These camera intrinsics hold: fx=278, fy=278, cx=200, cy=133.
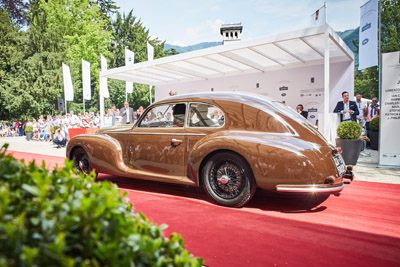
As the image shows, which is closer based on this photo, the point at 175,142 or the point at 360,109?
the point at 175,142

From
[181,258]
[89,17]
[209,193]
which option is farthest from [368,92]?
[181,258]

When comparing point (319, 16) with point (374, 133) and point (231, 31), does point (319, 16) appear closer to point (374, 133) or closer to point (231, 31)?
point (374, 133)

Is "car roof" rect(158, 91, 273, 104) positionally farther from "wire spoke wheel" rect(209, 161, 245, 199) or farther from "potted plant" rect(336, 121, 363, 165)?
"potted plant" rect(336, 121, 363, 165)

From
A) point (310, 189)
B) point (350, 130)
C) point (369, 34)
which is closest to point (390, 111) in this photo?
point (350, 130)

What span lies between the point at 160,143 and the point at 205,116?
0.84 metres

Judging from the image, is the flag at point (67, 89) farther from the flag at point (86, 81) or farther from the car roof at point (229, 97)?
the car roof at point (229, 97)

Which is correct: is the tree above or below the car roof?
above

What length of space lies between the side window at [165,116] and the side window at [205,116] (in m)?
0.17

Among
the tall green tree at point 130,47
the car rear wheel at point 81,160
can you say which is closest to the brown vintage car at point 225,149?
the car rear wheel at point 81,160

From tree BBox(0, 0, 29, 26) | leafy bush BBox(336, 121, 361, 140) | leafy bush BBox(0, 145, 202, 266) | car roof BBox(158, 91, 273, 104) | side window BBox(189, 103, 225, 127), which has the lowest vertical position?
leafy bush BBox(0, 145, 202, 266)

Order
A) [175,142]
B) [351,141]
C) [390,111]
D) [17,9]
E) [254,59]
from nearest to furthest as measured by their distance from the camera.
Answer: [175,142] → [390,111] → [351,141] → [254,59] → [17,9]

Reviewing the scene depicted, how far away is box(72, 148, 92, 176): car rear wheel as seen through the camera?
→ 17.2 feet

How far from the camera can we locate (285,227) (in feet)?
10.5

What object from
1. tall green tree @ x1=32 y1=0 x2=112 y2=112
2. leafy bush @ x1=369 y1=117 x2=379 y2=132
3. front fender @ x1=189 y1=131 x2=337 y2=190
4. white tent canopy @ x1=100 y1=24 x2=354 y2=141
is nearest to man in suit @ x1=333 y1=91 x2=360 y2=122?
white tent canopy @ x1=100 y1=24 x2=354 y2=141
